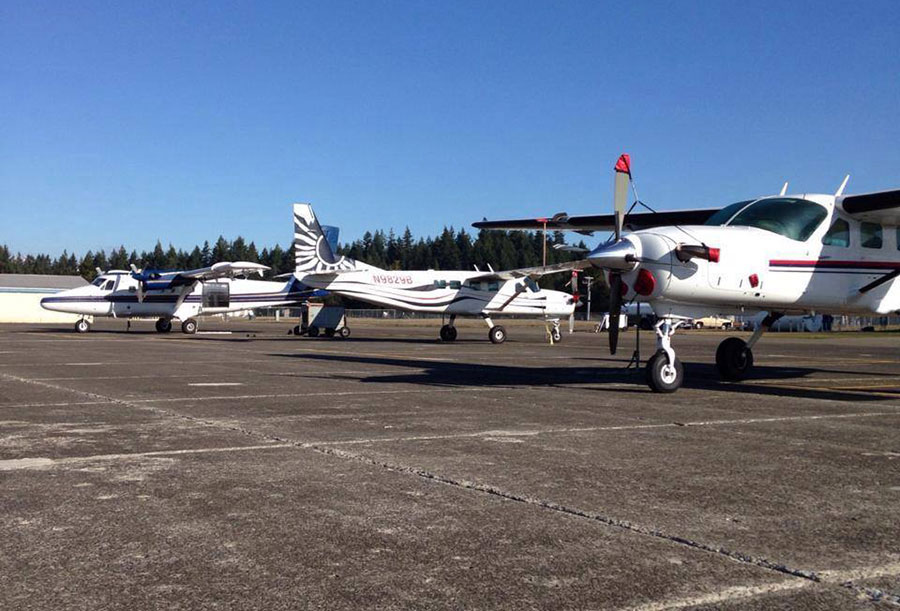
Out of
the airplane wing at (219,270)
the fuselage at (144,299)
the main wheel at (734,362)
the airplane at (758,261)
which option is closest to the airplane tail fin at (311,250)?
the airplane wing at (219,270)

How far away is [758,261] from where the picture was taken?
11.3 m

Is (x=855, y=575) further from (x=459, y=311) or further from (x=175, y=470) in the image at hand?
(x=459, y=311)

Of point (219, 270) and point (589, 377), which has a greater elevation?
point (219, 270)

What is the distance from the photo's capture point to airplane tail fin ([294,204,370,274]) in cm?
3606

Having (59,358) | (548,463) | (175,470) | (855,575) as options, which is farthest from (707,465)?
(59,358)

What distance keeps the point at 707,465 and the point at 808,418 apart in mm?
3551

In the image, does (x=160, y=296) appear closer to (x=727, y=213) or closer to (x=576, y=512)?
(x=727, y=213)

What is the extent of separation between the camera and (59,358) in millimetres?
19594

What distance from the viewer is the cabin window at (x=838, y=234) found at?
1209 cm

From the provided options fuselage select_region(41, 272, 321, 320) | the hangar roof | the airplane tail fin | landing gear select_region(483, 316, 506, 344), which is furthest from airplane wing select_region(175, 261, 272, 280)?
the hangar roof

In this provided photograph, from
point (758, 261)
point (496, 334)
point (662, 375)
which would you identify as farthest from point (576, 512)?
point (496, 334)

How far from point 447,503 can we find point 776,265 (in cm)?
829

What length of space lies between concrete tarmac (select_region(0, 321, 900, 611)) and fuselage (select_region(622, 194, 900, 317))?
1.51 meters

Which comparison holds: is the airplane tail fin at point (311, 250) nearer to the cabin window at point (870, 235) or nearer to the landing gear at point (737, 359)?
the landing gear at point (737, 359)
